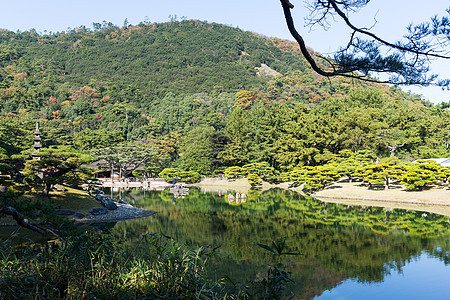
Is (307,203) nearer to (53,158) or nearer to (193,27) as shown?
(53,158)

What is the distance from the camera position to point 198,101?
55.8 m

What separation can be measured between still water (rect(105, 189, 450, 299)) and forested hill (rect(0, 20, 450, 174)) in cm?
445

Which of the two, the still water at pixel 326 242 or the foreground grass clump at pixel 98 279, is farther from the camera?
the still water at pixel 326 242

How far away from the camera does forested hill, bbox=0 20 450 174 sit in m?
27.5

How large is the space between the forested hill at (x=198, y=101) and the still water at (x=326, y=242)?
4.45 m

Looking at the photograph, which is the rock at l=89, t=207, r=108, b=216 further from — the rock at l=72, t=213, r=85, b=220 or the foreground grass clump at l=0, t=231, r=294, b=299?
the foreground grass clump at l=0, t=231, r=294, b=299

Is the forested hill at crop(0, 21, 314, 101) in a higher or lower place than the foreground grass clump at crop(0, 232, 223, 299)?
higher

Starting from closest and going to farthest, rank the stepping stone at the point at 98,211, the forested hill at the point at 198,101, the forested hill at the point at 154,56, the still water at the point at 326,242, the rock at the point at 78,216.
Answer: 1. the still water at the point at 326,242
2. the rock at the point at 78,216
3. the stepping stone at the point at 98,211
4. the forested hill at the point at 198,101
5. the forested hill at the point at 154,56

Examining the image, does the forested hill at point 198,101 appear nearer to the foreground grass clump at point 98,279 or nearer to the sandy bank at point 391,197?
the foreground grass clump at point 98,279

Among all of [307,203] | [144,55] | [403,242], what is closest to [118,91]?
[144,55]

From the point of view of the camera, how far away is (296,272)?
23.7ft

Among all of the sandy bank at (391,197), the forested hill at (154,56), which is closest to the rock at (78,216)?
the sandy bank at (391,197)

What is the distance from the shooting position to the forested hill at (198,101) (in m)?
27.5

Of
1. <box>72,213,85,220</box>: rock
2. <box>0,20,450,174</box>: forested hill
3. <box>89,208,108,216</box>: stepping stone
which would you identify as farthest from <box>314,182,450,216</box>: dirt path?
<box>72,213,85,220</box>: rock
